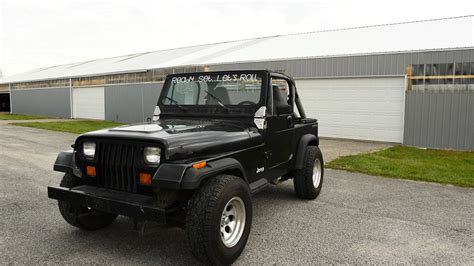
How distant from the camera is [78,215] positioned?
411 cm

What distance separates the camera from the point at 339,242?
4.16m

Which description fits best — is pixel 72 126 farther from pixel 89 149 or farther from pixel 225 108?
pixel 89 149

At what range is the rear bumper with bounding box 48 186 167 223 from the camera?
3.23 metres

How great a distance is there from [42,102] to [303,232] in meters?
33.2

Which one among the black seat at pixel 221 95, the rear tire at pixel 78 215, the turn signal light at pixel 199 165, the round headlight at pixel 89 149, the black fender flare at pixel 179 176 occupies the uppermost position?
the black seat at pixel 221 95

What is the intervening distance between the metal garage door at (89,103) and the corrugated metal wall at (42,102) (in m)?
1.05

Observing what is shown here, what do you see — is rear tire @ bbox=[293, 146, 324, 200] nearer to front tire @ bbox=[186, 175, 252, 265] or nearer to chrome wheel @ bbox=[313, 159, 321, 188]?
chrome wheel @ bbox=[313, 159, 321, 188]

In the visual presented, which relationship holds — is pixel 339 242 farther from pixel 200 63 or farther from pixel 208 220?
pixel 200 63

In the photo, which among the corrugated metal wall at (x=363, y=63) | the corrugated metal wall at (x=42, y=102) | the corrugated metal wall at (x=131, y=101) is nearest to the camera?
the corrugated metal wall at (x=363, y=63)

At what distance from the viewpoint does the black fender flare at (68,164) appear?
3.85 meters

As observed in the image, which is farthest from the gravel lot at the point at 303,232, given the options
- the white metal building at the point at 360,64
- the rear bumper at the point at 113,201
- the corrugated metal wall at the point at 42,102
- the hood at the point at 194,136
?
the corrugated metal wall at the point at 42,102

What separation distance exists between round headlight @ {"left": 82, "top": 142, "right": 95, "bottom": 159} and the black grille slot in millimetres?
106

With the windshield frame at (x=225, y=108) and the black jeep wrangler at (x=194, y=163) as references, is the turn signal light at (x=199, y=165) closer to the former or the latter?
the black jeep wrangler at (x=194, y=163)

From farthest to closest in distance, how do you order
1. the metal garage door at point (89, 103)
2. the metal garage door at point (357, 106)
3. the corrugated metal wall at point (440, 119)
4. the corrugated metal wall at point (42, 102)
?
the corrugated metal wall at point (42, 102), the metal garage door at point (89, 103), the metal garage door at point (357, 106), the corrugated metal wall at point (440, 119)
